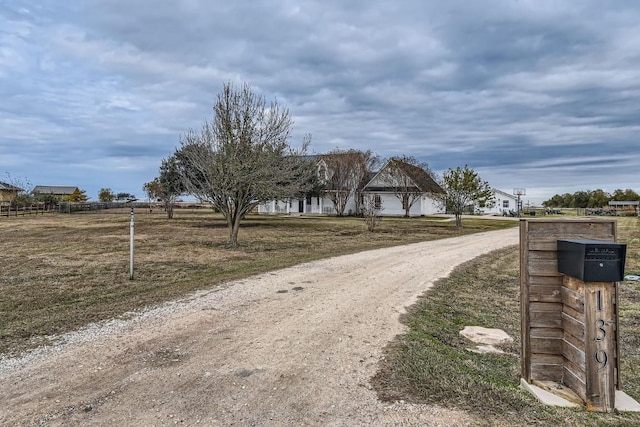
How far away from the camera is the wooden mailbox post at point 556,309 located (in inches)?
130

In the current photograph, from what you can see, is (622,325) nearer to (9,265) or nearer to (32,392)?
(32,392)

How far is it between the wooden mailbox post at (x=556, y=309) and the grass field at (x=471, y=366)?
310mm

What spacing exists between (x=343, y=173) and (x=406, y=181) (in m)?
6.39

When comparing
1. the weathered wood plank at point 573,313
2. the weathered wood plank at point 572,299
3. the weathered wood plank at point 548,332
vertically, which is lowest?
the weathered wood plank at point 548,332

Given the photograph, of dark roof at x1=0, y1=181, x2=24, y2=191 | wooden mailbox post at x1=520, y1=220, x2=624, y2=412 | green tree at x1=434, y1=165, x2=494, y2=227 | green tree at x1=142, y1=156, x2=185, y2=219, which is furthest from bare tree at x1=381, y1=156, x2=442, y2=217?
dark roof at x1=0, y1=181, x2=24, y2=191

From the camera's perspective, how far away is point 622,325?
5.90 m

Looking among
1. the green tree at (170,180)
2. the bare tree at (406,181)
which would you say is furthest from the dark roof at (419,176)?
the green tree at (170,180)

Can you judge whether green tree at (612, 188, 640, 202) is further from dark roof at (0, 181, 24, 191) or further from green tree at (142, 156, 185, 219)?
dark roof at (0, 181, 24, 191)

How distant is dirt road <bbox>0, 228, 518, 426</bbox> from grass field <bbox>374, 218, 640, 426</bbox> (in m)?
0.21

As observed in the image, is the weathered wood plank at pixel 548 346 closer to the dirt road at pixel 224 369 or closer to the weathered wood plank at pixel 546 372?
the weathered wood plank at pixel 546 372

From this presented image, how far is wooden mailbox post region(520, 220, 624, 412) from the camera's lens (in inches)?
130

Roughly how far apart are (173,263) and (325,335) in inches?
291

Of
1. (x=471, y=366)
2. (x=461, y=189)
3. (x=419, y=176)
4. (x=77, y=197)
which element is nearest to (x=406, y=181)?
(x=419, y=176)

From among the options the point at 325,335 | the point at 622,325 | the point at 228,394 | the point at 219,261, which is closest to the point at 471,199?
the point at 219,261
